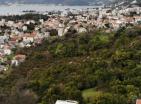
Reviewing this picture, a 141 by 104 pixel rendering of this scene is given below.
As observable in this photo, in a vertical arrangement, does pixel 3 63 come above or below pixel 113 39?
below

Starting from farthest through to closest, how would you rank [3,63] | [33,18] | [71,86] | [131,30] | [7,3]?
[7,3], [33,18], [3,63], [131,30], [71,86]

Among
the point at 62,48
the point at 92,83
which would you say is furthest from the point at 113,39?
the point at 92,83

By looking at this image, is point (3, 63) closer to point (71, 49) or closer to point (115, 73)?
point (71, 49)

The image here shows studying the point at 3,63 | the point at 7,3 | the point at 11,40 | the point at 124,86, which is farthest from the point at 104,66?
the point at 7,3

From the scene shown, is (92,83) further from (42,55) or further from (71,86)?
(42,55)

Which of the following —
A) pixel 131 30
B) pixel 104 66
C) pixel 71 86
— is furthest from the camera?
pixel 131 30

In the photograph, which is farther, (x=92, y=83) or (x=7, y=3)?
(x=7, y=3)
